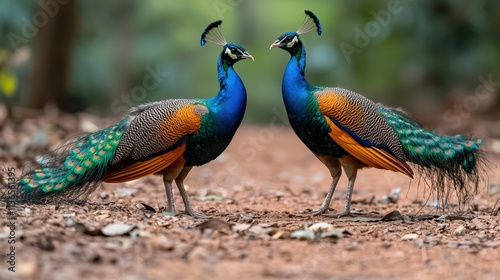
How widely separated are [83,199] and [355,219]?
2266 mm

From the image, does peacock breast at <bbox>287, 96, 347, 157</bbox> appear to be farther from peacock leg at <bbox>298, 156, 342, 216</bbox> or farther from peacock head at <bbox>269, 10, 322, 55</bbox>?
peacock head at <bbox>269, 10, 322, 55</bbox>

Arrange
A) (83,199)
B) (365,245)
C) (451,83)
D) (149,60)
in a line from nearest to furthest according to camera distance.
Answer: (365,245) < (83,199) < (451,83) < (149,60)

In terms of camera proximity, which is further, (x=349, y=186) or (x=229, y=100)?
(x=349, y=186)

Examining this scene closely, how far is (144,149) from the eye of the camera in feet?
21.0

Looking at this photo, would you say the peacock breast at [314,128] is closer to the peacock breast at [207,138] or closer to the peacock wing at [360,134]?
the peacock wing at [360,134]

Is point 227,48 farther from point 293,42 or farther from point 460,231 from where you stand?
point 460,231

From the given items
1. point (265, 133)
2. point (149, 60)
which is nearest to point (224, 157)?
point (265, 133)

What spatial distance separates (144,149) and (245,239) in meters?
1.53

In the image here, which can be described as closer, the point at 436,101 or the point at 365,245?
the point at 365,245

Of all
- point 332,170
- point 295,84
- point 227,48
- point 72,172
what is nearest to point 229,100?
point 227,48

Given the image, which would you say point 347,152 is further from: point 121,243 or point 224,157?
point 224,157

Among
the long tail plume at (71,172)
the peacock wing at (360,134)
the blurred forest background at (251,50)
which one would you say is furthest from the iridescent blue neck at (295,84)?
the blurred forest background at (251,50)

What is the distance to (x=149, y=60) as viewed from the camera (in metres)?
24.1

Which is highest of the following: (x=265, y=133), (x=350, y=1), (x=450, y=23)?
(x=350, y=1)
